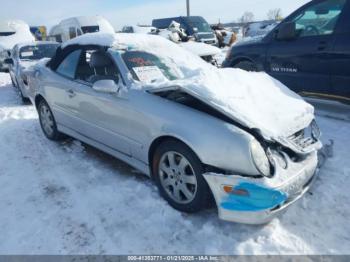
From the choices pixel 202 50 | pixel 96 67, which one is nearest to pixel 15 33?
pixel 202 50

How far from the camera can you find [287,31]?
17.6ft

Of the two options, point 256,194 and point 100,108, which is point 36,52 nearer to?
point 100,108

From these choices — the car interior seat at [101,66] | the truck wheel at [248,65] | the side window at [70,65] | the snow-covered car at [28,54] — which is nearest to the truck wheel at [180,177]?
the car interior seat at [101,66]

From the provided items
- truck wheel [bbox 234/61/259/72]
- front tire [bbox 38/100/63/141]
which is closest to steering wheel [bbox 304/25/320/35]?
truck wheel [bbox 234/61/259/72]

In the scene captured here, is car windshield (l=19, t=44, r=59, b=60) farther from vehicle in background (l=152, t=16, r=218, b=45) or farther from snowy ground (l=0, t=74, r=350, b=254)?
vehicle in background (l=152, t=16, r=218, b=45)

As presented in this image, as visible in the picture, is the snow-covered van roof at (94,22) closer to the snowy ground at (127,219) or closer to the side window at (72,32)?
the side window at (72,32)

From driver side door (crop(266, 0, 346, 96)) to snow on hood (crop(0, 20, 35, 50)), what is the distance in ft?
41.2

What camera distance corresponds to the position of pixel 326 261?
2381 millimetres

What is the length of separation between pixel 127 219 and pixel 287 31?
164 inches

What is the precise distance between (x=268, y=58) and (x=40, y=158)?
4126mm

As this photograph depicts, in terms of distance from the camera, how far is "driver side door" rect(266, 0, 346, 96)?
498 cm

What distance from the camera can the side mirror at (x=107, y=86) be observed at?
3.30 meters

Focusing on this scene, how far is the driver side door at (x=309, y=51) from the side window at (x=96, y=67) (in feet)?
10.5

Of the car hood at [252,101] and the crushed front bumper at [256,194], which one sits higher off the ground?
the car hood at [252,101]
